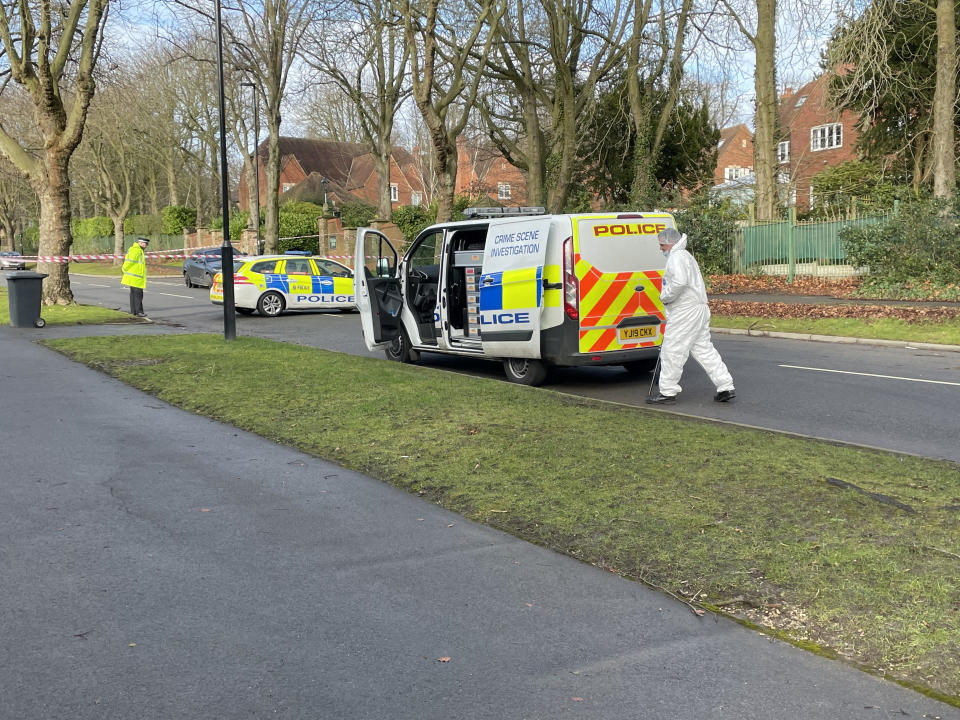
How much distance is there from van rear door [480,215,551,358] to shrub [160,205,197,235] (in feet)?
170

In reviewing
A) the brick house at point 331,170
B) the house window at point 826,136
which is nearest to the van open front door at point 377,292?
the house window at point 826,136

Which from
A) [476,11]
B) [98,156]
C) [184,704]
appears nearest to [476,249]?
[184,704]

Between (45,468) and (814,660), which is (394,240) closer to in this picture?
(45,468)

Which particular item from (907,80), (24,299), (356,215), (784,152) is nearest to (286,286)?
(24,299)

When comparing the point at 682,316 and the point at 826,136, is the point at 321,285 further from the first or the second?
the point at 826,136

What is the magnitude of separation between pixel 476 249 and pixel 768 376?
3.93 metres

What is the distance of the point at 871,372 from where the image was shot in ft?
38.2

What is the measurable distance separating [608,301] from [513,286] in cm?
111

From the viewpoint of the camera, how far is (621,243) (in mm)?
10289

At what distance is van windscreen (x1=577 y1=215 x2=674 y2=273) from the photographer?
10.1 meters

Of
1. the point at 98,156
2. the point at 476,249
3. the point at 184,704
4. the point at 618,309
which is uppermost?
the point at 98,156

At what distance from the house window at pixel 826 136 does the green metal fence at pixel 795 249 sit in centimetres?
2833

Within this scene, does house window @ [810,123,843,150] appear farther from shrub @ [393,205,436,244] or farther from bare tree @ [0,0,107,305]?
bare tree @ [0,0,107,305]

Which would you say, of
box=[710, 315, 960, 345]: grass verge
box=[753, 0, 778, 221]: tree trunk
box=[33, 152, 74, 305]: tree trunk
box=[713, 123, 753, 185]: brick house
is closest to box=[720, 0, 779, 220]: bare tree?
box=[753, 0, 778, 221]: tree trunk
